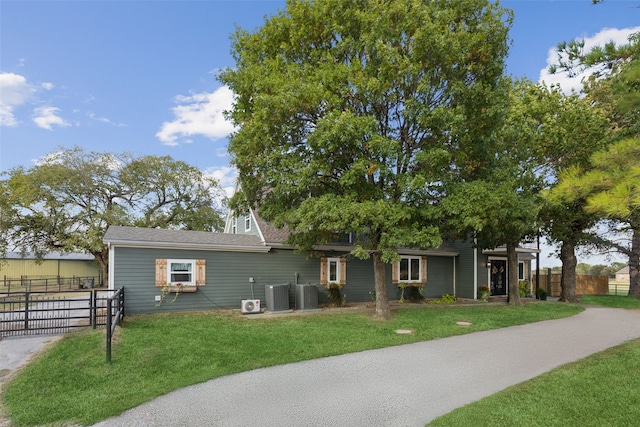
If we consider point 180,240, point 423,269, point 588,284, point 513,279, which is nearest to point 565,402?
point 180,240

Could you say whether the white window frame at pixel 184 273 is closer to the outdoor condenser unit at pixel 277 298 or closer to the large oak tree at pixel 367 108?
the outdoor condenser unit at pixel 277 298

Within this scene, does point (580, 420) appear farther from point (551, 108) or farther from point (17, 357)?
point (551, 108)

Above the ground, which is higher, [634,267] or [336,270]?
[336,270]

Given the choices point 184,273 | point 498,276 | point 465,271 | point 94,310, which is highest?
point 184,273

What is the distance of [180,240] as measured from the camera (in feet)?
41.1

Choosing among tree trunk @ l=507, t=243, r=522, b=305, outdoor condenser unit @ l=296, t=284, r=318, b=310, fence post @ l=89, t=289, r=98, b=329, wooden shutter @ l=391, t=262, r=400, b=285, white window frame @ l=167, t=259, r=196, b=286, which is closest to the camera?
fence post @ l=89, t=289, r=98, b=329

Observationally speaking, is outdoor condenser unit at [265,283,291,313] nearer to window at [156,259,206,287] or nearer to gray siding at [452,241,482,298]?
window at [156,259,206,287]

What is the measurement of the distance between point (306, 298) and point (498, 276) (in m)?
11.9

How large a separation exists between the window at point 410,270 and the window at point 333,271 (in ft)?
8.84

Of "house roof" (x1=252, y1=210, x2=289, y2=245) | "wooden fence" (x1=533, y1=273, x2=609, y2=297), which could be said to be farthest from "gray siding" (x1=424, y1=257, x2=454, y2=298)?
"wooden fence" (x1=533, y1=273, x2=609, y2=297)

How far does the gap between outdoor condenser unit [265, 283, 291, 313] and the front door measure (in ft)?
38.6

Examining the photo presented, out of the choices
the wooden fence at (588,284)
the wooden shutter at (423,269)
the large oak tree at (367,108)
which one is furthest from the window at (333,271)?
the wooden fence at (588,284)

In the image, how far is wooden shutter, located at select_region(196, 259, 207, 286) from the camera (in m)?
12.7

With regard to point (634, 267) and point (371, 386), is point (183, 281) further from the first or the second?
point (634, 267)
